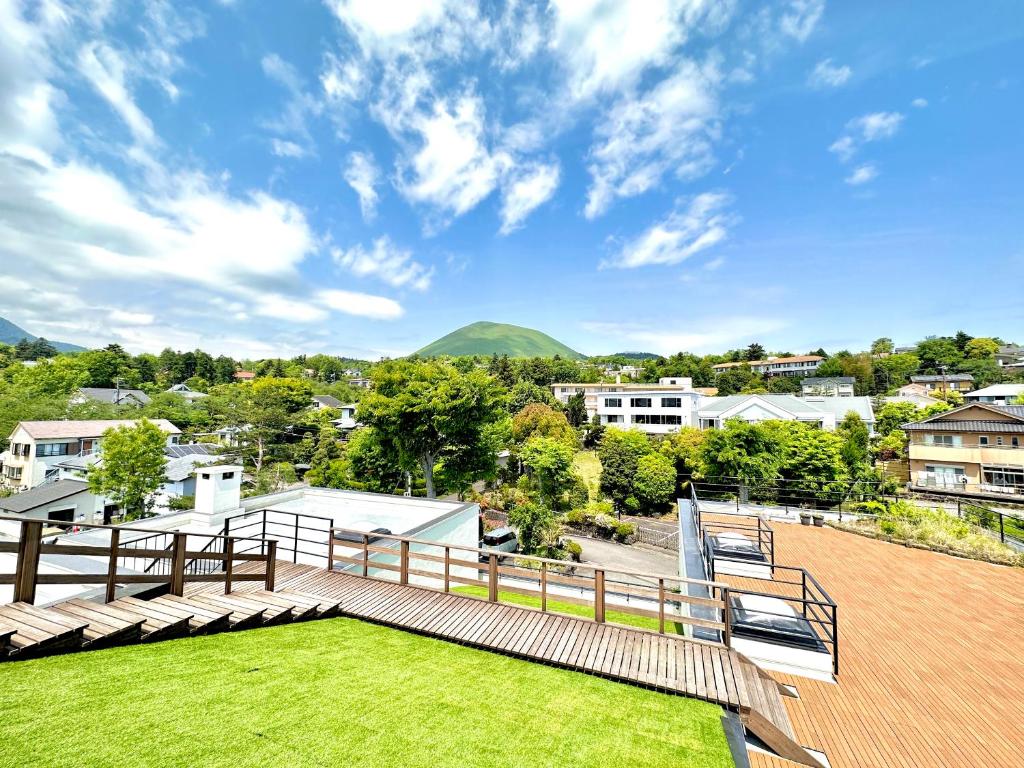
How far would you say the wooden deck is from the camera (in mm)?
3844

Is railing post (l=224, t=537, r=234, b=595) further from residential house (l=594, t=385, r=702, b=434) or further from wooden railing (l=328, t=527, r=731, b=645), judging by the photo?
residential house (l=594, t=385, r=702, b=434)

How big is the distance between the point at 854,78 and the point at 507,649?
1951cm

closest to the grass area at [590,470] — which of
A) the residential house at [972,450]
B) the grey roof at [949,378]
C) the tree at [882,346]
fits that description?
the residential house at [972,450]

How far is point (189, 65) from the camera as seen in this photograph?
11.7 metres

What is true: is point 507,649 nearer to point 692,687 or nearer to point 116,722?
point 692,687

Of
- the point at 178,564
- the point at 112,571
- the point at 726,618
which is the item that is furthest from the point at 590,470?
the point at 112,571

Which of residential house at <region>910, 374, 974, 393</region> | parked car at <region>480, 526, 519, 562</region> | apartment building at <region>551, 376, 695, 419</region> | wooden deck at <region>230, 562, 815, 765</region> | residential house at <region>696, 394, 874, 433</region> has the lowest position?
parked car at <region>480, 526, 519, 562</region>

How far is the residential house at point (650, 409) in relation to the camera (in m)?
40.2

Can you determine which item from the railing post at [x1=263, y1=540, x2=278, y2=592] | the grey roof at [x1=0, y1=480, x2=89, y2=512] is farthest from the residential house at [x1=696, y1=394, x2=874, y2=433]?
the grey roof at [x1=0, y1=480, x2=89, y2=512]

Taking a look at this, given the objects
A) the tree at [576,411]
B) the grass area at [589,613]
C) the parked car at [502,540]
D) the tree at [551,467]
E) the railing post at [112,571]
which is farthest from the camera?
the tree at [576,411]

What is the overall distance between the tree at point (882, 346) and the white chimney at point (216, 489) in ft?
378

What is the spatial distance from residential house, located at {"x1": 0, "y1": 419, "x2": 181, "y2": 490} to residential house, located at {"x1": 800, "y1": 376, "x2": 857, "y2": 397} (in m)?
70.1

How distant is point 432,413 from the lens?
19484mm

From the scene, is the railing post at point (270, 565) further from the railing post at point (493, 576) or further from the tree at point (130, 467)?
the tree at point (130, 467)
